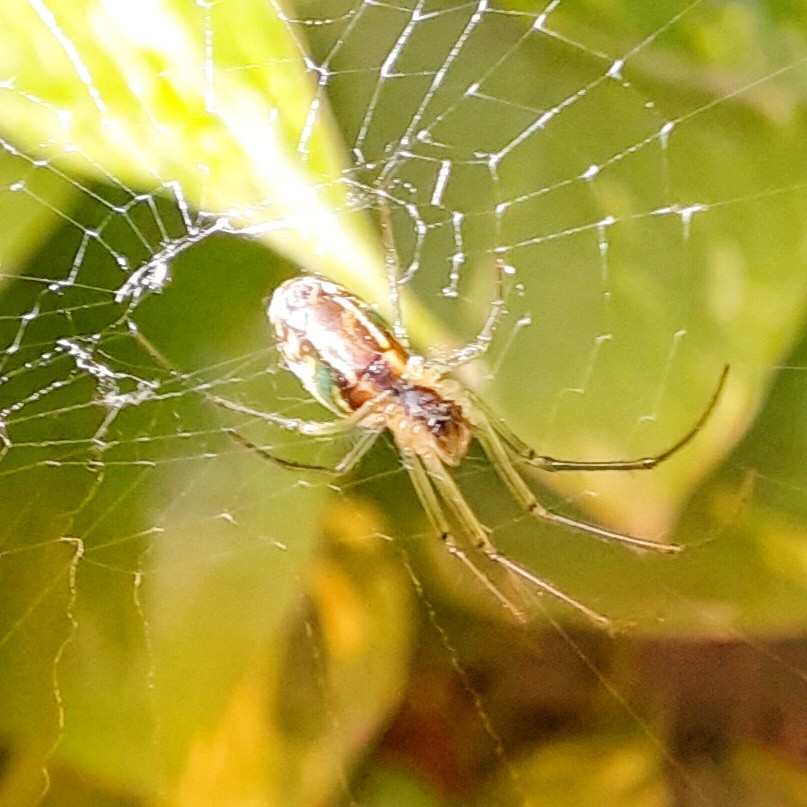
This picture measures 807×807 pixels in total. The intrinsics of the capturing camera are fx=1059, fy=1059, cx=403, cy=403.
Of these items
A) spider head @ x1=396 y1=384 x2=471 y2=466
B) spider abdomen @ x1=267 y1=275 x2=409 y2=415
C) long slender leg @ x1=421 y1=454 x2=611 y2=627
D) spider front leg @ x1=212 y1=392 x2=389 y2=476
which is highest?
spider abdomen @ x1=267 y1=275 x2=409 y2=415

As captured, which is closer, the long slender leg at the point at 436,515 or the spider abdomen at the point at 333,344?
the spider abdomen at the point at 333,344

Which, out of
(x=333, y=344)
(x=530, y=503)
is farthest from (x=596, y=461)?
(x=333, y=344)

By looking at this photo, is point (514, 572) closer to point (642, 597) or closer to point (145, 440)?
point (642, 597)

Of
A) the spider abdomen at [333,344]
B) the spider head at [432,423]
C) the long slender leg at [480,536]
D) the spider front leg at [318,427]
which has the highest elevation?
the spider abdomen at [333,344]

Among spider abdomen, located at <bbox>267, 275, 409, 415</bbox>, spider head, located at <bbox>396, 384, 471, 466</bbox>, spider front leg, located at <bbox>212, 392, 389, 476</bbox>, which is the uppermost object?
spider abdomen, located at <bbox>267, 275, 409, 415</bbox>

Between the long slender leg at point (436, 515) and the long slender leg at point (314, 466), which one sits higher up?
the long slender leg at point (314, 466)

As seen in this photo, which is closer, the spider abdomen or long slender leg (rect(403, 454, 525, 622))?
the spider abdomen

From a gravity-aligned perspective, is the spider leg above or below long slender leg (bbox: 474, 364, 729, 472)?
above
